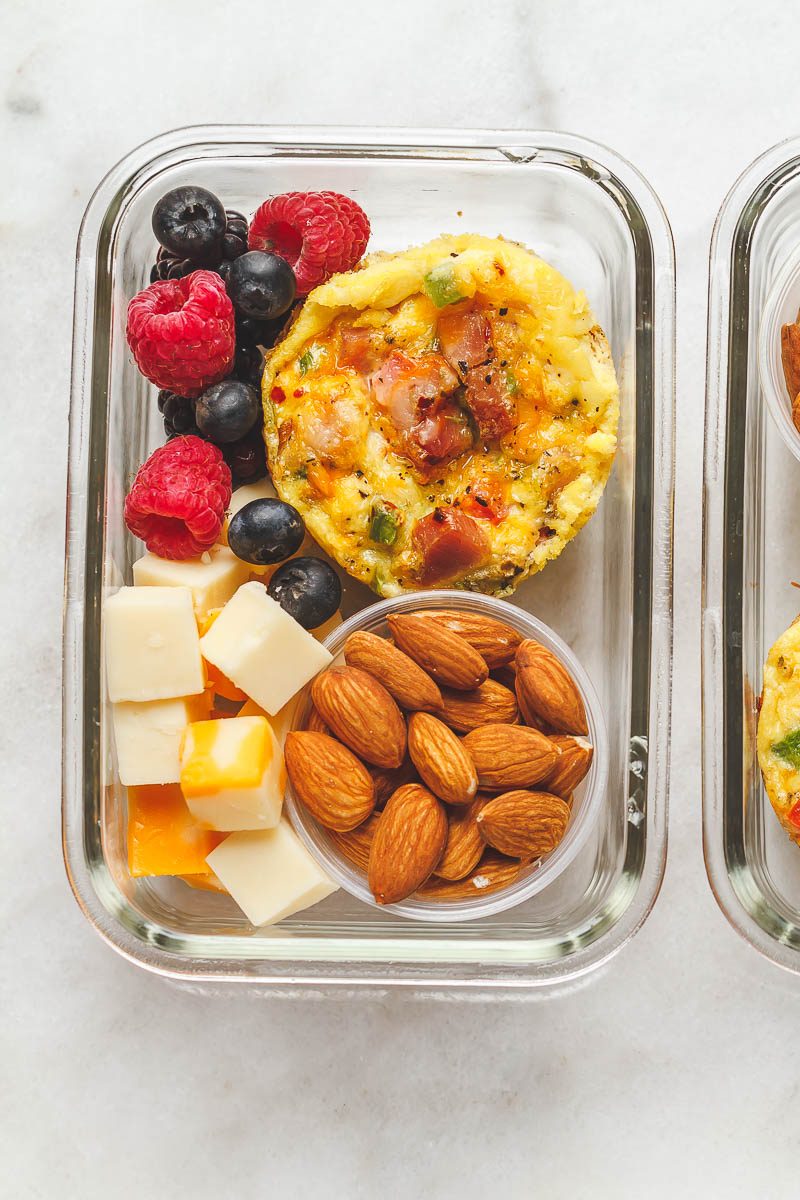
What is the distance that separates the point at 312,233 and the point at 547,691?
586 millimetres

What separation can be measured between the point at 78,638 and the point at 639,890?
717 millimetres

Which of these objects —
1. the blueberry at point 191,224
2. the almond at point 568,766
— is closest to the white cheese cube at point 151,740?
the almond at point 568,766

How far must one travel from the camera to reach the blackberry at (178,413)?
1391 millimetres

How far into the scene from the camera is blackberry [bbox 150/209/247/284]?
1362 millimetres

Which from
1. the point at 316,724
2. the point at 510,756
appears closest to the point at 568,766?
the point at 510,756

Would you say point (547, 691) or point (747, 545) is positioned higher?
point (747, 545)

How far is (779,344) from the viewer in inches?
55.4

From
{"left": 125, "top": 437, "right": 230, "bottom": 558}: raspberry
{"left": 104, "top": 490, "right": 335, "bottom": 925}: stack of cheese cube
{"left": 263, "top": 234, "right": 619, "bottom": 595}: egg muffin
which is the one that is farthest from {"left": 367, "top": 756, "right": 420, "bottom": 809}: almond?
{"left": 125, "top": 437, "right": 230, "bottom": 558}: raspberry

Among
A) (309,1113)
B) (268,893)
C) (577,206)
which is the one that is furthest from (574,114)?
(309,1113)

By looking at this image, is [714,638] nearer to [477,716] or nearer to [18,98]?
[477,716]

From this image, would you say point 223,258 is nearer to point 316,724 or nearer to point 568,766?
point 316,724

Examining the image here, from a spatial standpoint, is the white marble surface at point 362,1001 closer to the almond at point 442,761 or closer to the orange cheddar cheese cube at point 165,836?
the orange cheddar cheese cube at point 165,836

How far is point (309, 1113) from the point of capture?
1469mm

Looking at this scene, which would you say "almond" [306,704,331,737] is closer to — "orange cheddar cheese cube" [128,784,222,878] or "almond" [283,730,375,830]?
"almond" [283,730,375,830]
